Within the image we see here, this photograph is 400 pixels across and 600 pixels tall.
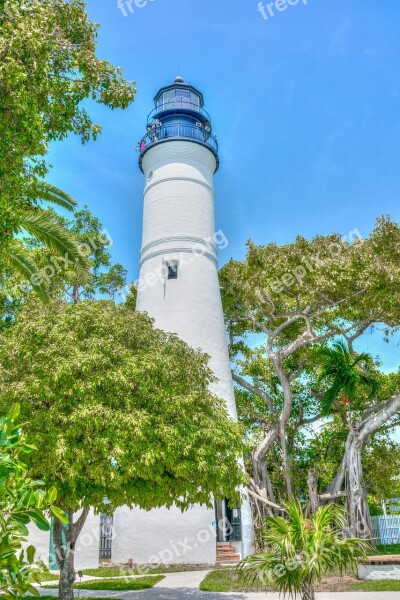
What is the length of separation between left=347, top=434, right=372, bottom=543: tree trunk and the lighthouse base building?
336 centimetres

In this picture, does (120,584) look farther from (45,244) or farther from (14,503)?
(14,503)

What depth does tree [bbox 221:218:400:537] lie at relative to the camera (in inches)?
617

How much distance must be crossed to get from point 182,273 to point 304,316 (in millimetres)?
4700

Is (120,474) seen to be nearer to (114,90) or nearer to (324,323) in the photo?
(114,90)

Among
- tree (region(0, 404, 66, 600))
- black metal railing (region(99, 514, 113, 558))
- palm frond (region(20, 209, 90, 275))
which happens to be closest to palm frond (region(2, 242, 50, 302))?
palm frond (region(20, 209, 90, 275))

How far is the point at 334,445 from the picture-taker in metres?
20.6

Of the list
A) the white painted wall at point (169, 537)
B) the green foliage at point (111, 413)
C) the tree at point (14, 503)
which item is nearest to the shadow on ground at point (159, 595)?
the green foliage at point (111, 413)

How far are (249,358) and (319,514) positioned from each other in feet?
49.1

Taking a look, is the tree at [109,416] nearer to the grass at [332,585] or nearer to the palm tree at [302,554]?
the palm tree at [302,554]

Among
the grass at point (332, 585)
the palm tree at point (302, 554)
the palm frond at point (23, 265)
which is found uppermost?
the palm frond at point (23, 265)

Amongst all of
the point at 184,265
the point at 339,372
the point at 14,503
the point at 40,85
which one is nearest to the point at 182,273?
the point at 184,265

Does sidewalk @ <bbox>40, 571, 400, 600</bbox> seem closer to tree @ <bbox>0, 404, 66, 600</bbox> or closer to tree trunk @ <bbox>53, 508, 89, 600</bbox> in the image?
tree trunk @ <bbox>53, 508, 89, 600</bbox>

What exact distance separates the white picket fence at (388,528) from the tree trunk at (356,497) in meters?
7.88

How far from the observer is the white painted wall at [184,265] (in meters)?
16.2
